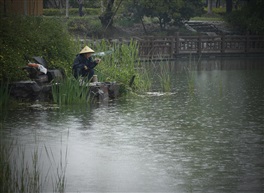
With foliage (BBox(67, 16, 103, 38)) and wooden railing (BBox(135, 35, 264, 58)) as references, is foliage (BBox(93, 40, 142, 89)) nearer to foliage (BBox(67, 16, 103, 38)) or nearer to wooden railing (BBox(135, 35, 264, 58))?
wooden railing (BBox(135, 35, 264, 58))

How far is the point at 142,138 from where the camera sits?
1363 cm

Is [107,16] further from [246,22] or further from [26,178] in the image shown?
[26,178]

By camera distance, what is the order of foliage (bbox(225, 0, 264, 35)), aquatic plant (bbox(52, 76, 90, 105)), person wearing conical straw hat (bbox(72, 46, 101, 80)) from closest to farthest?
aquatic plant (bbox(52, 76, 90, 105))
person wearing conical straw hat (bbox(72, 46, 101, 80))
foliage (bbox(225, 0, 264, 35))

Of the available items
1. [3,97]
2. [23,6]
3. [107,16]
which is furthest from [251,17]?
[3,97]

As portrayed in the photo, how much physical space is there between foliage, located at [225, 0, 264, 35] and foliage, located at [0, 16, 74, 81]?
87.0ft

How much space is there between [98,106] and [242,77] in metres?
10.8

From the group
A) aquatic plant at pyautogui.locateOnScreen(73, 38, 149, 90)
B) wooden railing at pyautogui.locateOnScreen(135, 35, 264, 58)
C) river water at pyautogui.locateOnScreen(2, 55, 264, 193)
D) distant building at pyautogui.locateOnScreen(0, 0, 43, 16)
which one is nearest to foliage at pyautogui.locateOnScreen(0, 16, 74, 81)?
aquatic plant at pyautogui.locateOnScreen(73, 38, 149, 90)

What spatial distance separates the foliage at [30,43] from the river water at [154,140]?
1096 mm

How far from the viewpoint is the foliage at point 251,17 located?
153 ft

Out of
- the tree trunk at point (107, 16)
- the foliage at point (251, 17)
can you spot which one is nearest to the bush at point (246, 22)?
the foliage at point (251, 17)

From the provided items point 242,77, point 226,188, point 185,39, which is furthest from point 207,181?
point 185,39

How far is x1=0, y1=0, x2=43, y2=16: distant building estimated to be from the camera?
22734mm

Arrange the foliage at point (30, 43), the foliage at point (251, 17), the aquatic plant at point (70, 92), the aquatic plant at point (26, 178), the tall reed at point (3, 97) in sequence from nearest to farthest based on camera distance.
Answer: the aquatic plant at point (26, 178) < the tall reed at point (3, 97) < the aquatic plant at point (70, 92) < the foliage at point (30, 43) < the foliage at point (251, 17)

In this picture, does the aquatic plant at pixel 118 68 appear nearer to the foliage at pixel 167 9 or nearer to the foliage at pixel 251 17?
the foliage at pixel 251 17
